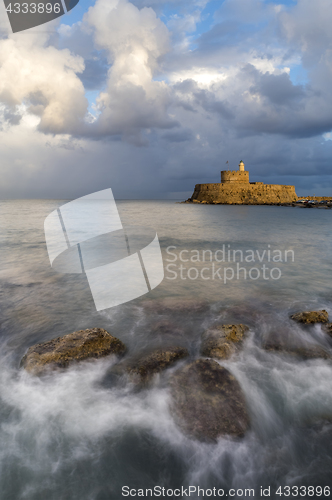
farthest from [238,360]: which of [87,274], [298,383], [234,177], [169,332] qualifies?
[234,177]

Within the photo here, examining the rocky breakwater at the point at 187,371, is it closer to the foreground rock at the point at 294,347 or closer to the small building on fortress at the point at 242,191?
the foreground rock at the point at 294,347

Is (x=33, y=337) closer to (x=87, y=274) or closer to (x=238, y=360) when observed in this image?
(x=238, y=360)

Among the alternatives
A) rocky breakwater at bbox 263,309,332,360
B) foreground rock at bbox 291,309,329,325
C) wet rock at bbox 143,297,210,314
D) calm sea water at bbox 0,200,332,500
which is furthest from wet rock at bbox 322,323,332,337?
wet rock at bbox 143,297,210,314

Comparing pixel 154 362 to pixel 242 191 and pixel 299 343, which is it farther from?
pixel 242 191

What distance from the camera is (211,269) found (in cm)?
991

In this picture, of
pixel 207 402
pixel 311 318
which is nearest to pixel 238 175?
pixel 311 318

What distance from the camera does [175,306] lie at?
635 cm

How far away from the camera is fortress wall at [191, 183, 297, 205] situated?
75188 mm

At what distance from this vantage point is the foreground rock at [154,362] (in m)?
3.69

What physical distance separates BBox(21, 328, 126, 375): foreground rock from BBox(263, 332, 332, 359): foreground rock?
2.47 m

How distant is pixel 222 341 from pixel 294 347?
4.05 ft

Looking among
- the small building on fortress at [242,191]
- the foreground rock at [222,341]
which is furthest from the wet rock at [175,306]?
the small building on fortress at [242,191]

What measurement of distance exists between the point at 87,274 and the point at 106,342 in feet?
17.9

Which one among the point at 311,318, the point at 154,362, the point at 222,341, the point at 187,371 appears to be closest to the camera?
the point at 187,371
